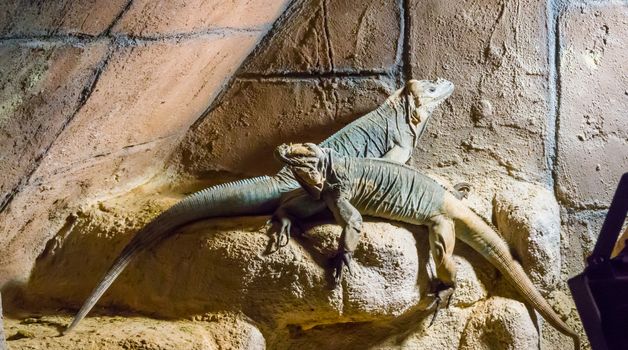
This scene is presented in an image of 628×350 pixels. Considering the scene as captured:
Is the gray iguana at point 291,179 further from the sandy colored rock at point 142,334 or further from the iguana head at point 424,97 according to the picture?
the sandy colored rock at point 142,334

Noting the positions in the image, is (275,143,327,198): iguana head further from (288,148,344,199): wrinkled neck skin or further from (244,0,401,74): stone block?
(244,0,401,74): stone block

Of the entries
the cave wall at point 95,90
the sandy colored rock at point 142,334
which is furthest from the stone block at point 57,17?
the sandy colored rock at point 142,334

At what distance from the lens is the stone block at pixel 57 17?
271 cm

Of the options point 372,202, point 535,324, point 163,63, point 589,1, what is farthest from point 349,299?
point 589,1

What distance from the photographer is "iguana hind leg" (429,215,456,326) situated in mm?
3377

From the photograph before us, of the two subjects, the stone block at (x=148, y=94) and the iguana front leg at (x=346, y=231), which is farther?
the stone block at (x=148, y=94)

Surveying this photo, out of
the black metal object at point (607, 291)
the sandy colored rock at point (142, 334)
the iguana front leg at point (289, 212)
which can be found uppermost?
the iguana front leg at point (289, 212)

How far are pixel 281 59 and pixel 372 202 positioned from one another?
109 cm

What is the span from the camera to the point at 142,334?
296cm

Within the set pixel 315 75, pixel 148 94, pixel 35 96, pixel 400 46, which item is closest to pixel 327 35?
pixel 315 75

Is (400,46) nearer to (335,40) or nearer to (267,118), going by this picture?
(335,40)

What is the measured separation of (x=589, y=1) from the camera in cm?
394

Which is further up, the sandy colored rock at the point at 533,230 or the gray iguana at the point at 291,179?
the gray iguana at the point at 291,179

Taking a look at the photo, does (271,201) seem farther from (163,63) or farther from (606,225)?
(606,225)
